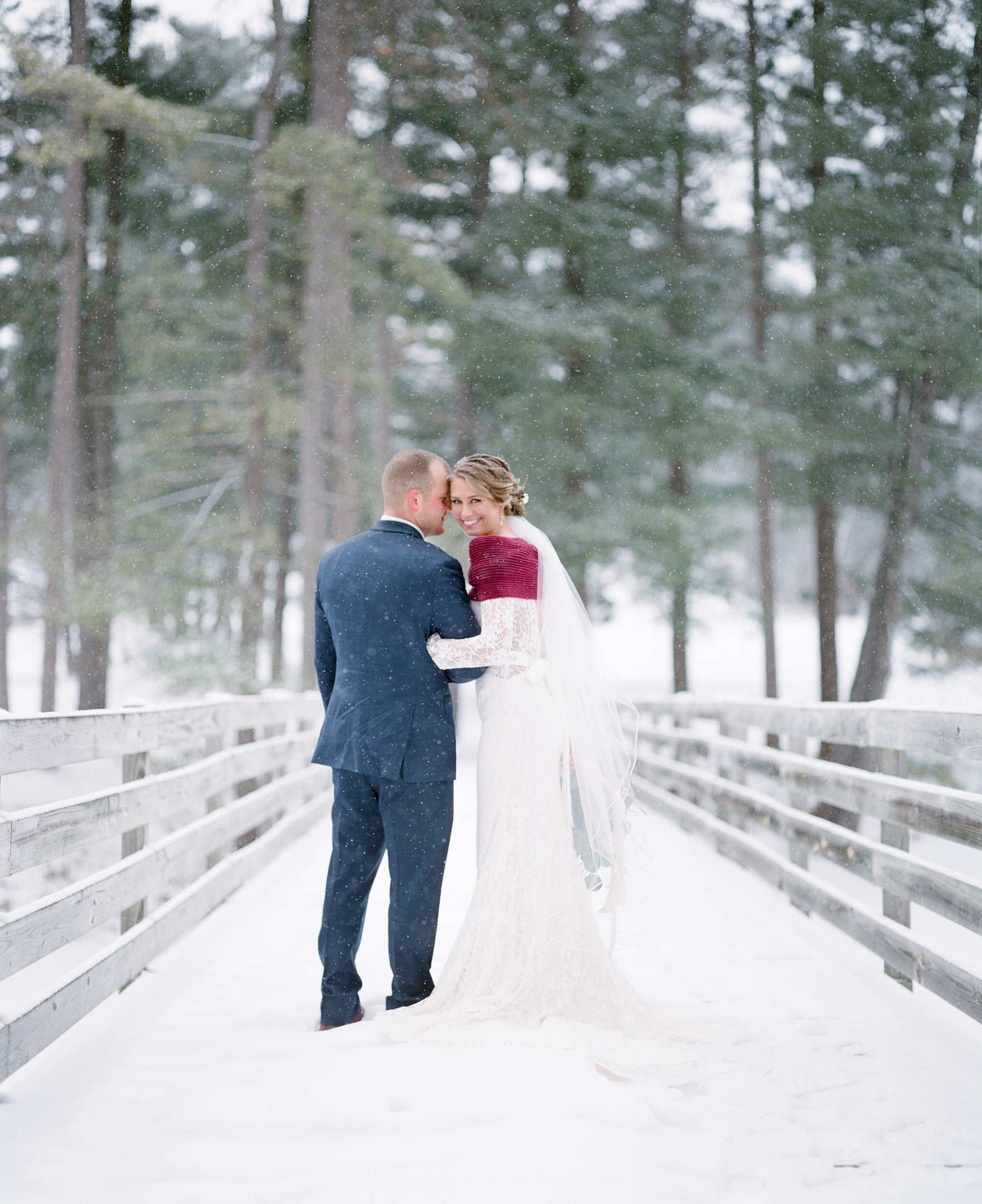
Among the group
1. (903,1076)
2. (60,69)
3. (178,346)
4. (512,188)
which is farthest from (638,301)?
(903,1076)

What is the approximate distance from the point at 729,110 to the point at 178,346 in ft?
31.9

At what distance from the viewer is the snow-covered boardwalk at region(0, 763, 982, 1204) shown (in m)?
2.39

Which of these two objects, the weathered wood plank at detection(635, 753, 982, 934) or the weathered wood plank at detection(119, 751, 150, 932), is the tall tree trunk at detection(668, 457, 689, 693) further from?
the weathered wood plank at detection(119, 751, 150, 932)

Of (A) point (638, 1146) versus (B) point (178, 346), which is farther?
(B) point (178, 346)

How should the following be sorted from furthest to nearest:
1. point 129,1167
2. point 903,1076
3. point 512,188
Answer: point 512,188 → point 903,1076 → point 129,1167

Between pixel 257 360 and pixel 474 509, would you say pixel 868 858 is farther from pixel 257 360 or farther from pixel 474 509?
pixel 257 360

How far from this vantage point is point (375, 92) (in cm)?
1734

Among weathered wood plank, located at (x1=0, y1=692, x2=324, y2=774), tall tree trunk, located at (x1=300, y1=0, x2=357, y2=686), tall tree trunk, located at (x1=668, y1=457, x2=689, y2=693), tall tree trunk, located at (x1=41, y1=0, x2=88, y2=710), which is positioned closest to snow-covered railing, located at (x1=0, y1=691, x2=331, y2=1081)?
weathered wood plank, located at (x1=0, y1=692, x2=324, y2=774)

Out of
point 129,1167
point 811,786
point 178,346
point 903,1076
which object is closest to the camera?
point 129,1167

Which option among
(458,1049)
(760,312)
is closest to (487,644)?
(458,1049)

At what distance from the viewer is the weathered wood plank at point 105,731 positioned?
2.98m

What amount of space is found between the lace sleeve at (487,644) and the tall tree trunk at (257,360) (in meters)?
11.1

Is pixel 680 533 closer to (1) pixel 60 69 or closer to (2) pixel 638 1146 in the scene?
(1) pixel 60 69

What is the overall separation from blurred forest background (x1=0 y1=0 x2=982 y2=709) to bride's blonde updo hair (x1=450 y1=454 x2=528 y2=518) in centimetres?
1003
